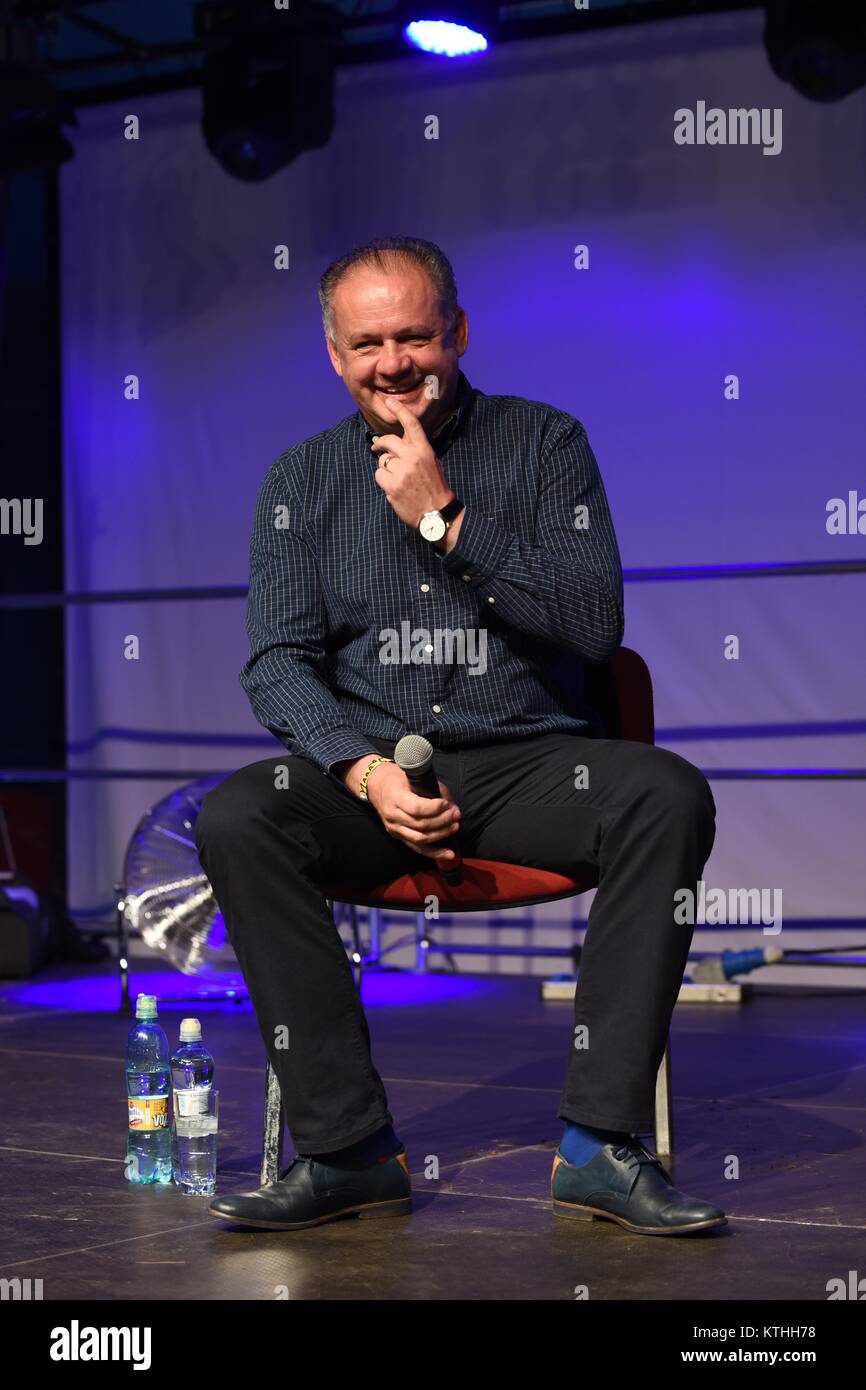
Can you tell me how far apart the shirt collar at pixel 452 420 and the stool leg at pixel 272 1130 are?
81cm

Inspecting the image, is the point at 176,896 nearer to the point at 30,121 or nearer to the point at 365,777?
the point at 365,777

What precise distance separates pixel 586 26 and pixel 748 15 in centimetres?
45

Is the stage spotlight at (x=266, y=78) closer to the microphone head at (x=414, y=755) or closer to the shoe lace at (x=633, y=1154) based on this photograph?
the microphone head at (x=414, y=755)

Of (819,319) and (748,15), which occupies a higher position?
(748,15)

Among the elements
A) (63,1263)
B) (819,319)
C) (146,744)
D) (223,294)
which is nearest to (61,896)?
(146,744)

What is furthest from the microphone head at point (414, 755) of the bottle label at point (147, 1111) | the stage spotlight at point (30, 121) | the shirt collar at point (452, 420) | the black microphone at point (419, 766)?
the stage spotlight at point (30, 121)

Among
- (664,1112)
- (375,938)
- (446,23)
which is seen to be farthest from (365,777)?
(446,23)

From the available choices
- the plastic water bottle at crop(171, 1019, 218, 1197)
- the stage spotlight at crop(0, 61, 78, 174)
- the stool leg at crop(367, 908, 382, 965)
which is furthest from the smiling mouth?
the stage spotlight at crop(0, 61, 78, 174)

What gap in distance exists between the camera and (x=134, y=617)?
5176 mm

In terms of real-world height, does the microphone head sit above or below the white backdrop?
below

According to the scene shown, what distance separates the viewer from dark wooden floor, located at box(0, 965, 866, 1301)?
1.62 metres

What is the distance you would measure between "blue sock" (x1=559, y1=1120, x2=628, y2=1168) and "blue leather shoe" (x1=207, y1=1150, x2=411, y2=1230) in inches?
7.6

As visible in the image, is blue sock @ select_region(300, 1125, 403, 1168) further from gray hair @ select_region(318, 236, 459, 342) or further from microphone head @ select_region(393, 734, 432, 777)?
gray hair @ select_region(318, 236, 459, 342)
